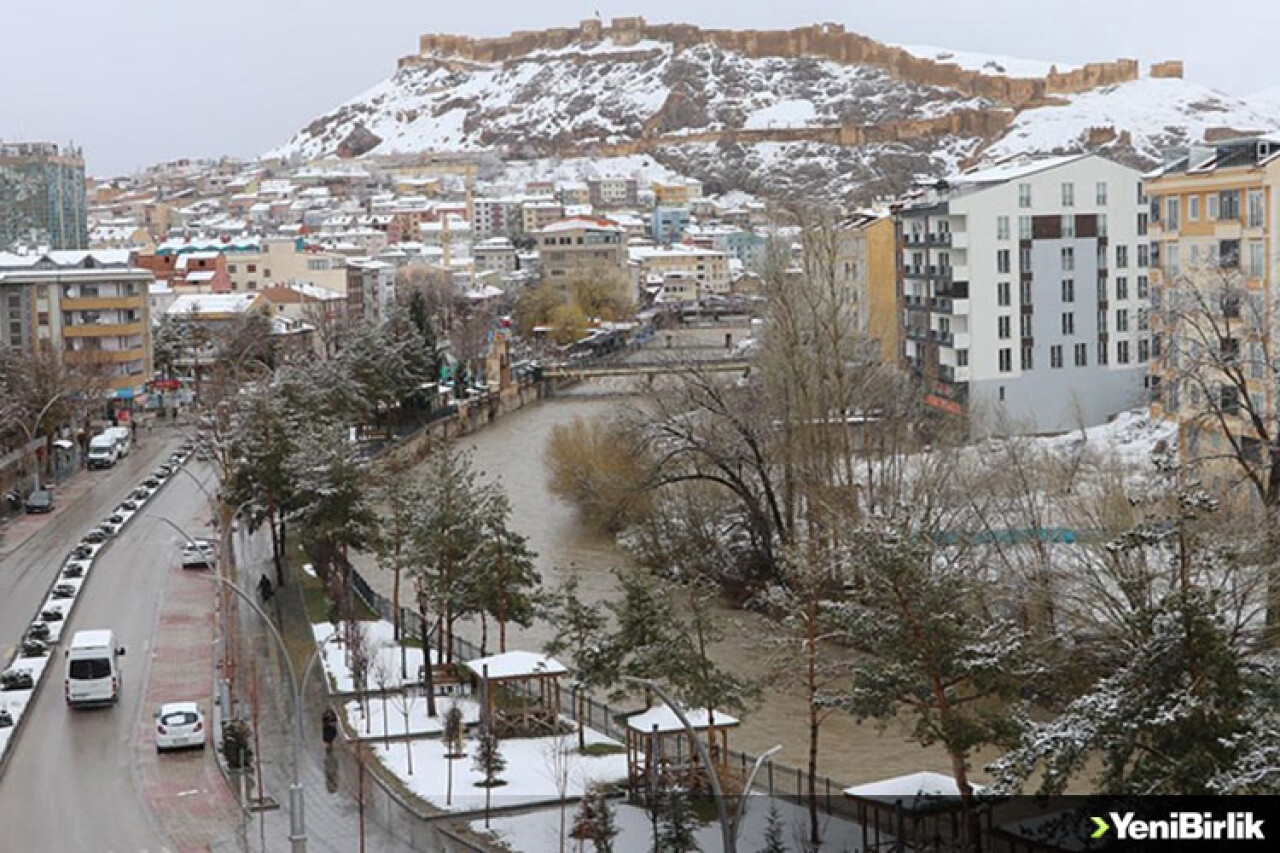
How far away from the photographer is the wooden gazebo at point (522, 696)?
21016 mm

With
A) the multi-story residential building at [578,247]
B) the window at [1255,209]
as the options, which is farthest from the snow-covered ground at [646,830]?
the multi-story residential building at [578,247]

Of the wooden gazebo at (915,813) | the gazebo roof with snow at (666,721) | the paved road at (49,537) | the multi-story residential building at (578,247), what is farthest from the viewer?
the multi-story residential building at (578,247)

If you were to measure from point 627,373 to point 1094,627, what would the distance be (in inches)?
1962

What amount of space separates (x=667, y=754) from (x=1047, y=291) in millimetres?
31423

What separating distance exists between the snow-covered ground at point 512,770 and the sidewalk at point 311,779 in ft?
1.74

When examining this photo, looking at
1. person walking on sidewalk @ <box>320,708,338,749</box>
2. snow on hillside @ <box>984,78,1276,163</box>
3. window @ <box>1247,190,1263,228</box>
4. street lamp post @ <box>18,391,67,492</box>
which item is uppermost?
snow on hillside @ <box>984,78,1276,163</box>

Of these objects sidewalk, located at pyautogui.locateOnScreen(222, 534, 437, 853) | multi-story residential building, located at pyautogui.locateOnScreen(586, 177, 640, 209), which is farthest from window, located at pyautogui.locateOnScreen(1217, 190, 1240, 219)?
multi-story residential building, located at pyautogui.locateOnScreen(586, 177, 640, 209)

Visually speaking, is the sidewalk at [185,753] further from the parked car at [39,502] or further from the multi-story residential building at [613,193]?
the multi-story residential building at [613,193]

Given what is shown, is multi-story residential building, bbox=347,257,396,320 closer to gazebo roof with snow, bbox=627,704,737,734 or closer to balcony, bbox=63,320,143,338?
balcony, bbox=63,320,143,338

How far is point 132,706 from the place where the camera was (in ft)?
75.9

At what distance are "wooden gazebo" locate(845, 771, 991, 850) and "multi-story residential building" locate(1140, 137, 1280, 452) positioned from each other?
12372 mm

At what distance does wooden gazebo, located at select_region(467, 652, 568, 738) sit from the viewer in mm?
21016

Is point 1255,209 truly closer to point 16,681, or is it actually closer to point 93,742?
point 93,742

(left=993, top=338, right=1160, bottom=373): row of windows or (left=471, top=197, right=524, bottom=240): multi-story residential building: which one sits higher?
(left=471, top=197, right=524, bottom=240): multi-story residential building
